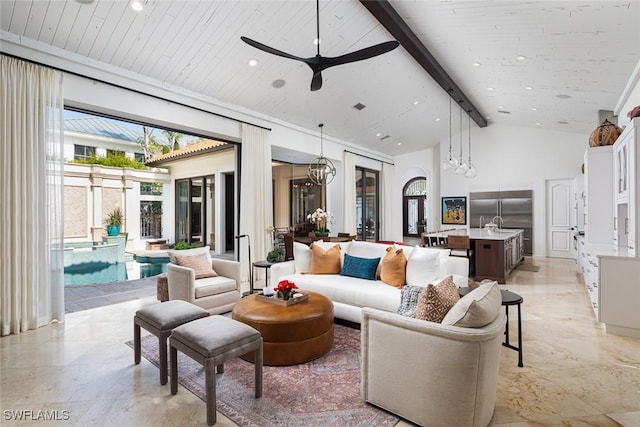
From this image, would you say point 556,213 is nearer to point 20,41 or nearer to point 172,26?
point 172,26

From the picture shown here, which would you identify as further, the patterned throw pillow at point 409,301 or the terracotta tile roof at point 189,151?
the terracotta tile roof at point 189,151

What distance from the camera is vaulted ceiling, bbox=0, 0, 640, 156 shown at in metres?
3.46

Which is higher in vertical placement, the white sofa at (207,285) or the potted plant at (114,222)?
the potted plant at (114,222)

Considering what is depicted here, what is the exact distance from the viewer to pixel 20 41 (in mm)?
3504

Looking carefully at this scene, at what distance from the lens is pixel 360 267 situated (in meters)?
4.14

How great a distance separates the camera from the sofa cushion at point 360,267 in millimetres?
4082

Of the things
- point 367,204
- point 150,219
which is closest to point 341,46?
point 367,204

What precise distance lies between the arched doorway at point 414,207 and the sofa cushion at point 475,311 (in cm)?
A: 1175

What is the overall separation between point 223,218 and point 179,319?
6340 millimetres

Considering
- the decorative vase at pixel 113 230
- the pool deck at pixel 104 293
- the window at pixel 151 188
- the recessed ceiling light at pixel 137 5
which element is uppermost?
the recessed ceiling light at pixel 137 5

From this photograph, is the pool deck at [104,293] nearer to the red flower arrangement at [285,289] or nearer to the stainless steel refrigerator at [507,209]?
the red flower arrangement at [285,289]

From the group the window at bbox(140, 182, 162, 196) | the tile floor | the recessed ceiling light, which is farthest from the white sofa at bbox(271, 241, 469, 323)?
the window at bbox(140, 182, 162, 196)

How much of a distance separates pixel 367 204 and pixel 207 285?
7308 mm

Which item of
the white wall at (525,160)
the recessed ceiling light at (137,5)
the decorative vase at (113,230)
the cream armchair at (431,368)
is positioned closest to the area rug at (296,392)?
the cream armchair at (431,368)
